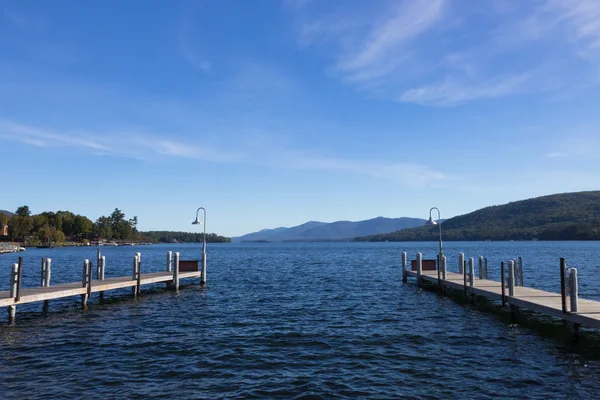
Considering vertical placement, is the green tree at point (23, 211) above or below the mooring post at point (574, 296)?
above

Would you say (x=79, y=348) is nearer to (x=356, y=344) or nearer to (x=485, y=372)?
(x=356, y=344)

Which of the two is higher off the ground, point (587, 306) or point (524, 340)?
point (587, 306)

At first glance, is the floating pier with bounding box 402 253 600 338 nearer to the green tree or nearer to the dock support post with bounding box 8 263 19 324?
the dock support post with bounding box 8 263 19 324

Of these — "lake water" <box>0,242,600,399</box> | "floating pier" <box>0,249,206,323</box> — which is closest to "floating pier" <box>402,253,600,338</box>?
"lake water" <box>0,242,600,399</box>

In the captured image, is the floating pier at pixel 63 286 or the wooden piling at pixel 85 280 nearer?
the floating pier at pixel 63 286

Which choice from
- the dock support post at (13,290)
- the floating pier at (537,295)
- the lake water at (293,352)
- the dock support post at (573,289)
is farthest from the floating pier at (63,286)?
the dock support post at (573,289)

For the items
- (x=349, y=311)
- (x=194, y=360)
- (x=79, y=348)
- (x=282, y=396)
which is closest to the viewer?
(x=282, y=396)

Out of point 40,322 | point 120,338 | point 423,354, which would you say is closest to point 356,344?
point 423,354

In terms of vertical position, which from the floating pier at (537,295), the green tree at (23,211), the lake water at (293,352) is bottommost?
the lake water at (293,352)

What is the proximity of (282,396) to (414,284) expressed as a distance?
28.6 metres

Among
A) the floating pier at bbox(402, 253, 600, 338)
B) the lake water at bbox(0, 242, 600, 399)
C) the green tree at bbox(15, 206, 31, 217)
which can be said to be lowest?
the lake water at bbox(0, 242, 600, 399)

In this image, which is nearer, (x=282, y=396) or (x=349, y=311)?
(x=282, y=396)

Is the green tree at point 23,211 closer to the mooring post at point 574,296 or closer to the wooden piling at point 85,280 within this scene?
the wooden piling at point 85,280

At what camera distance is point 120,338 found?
59.1 feet
